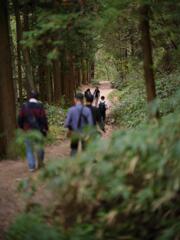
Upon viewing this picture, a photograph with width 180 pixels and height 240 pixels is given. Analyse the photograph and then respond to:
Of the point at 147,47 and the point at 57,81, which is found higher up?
the point at 147,47

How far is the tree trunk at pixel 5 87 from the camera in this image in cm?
1481

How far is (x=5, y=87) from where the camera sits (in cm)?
1519

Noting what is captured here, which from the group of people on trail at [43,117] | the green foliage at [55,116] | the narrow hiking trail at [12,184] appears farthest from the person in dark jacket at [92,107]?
the green foliage at [55,116]

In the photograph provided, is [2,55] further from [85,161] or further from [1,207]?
[85,161]

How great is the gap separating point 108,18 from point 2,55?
5.31m

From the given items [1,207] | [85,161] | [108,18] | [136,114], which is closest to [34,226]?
[85,161]

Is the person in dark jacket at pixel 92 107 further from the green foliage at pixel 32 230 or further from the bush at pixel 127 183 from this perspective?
the bush at pixel 127 183

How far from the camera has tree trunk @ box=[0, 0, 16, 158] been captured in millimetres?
14812

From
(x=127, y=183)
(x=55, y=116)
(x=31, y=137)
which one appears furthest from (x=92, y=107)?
(x=55, y=116)

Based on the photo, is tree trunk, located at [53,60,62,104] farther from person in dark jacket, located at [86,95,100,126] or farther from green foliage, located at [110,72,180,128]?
person in dark jacket, located at [86,95,100,126]

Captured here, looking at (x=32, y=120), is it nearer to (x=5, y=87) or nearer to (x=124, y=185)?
(x=5, y=87)

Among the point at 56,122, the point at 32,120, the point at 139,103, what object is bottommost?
the point at 56,122

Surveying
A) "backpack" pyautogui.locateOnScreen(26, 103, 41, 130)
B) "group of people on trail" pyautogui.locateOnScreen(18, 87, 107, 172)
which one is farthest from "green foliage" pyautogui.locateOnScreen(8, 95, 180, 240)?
"backpack" pyautogui.locateOnScreen(26, 103, 41, 130)

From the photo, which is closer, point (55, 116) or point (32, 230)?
point (32, 230)
